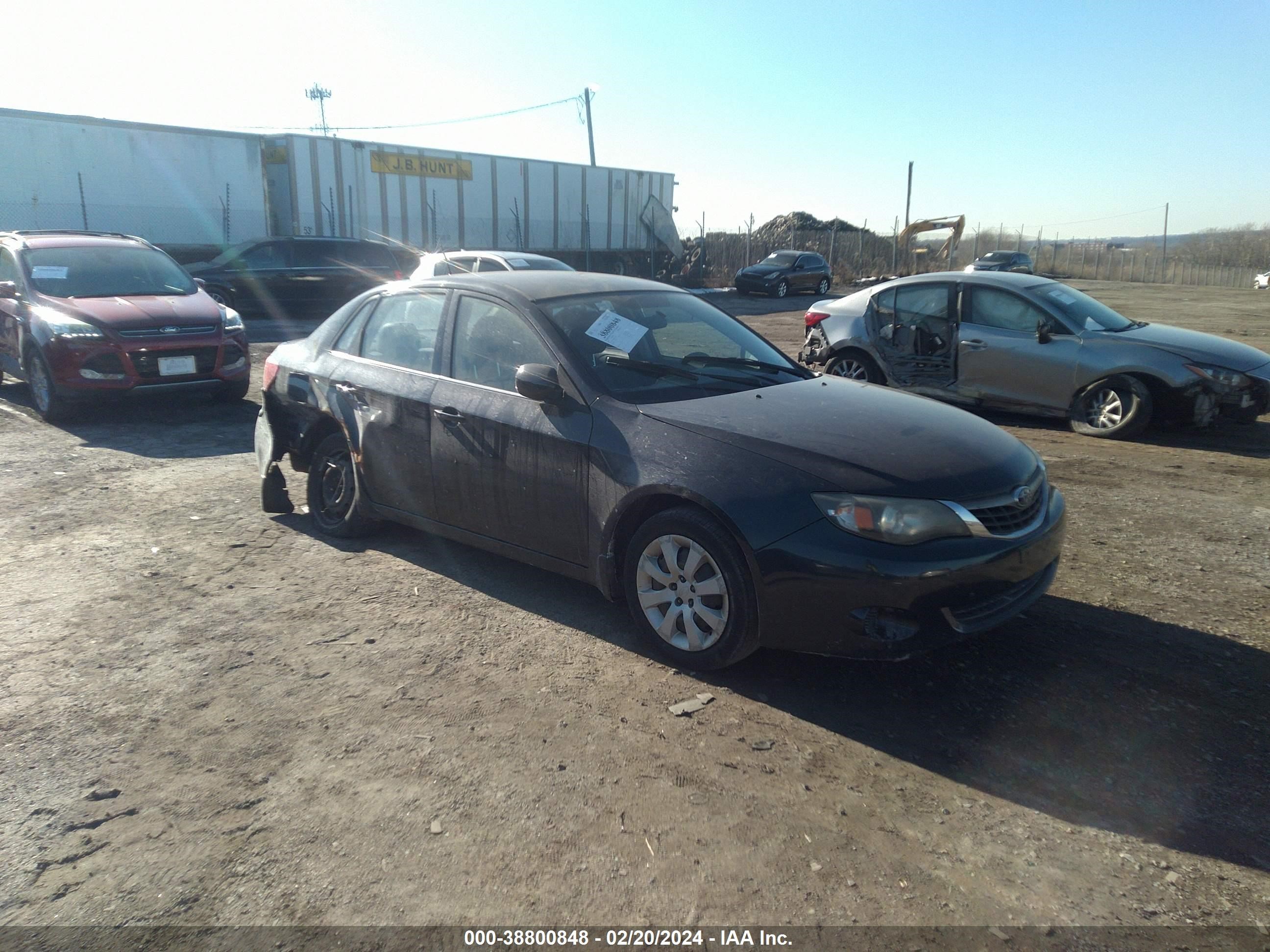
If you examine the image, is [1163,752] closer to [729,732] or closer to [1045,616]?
[1045,616]

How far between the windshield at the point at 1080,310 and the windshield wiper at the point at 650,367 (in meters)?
5.59

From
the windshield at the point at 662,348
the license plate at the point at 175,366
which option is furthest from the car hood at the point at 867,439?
the license plate at the point at 175,366

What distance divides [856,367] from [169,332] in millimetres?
7095

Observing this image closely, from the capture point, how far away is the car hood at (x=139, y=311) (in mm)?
8781

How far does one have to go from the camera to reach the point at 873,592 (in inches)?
132

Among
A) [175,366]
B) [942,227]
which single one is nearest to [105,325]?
[175,366]

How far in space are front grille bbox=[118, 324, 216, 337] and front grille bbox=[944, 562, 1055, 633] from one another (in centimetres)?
819

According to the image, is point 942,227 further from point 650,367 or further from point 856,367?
point 650,367

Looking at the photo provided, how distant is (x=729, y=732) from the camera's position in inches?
134

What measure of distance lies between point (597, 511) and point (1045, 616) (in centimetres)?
224

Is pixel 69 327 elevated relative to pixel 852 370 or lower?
elevated

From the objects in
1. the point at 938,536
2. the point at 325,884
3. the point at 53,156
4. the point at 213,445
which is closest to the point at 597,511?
the point at 938,536

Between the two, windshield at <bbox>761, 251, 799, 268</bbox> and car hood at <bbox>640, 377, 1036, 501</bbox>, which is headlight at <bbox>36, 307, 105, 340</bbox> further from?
windshield at <bbox>761, 251, 799, 268</bbox>

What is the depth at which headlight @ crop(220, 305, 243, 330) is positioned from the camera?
374 inches
